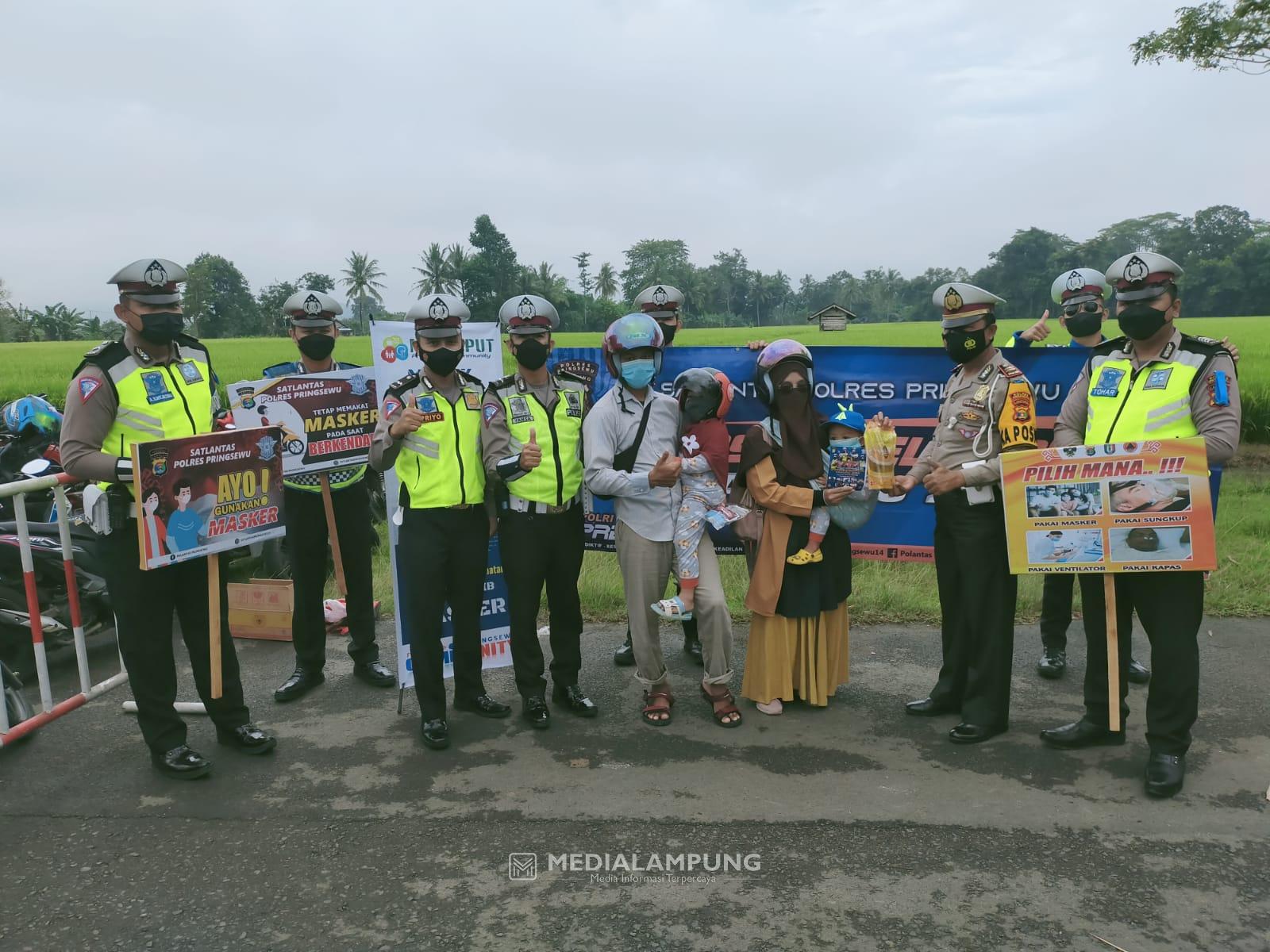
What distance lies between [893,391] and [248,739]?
164 inches

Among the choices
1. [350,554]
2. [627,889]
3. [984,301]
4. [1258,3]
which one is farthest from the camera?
[1258,3]

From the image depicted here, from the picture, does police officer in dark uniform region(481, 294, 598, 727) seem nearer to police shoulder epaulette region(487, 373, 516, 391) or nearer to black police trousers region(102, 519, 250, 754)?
police shoulder epaulette region(487, 373, 516, 391)

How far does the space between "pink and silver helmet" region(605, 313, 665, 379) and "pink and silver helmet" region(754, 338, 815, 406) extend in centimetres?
55

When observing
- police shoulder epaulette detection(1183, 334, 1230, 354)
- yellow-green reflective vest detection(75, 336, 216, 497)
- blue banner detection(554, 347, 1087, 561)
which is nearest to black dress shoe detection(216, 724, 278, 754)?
yellow-green reflective vest detection(75, 336, 216, 497)

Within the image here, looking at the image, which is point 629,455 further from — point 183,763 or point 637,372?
point 183,763

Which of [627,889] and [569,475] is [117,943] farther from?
[569,475]

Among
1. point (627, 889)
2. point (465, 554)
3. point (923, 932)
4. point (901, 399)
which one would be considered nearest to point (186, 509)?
point (465, 554)

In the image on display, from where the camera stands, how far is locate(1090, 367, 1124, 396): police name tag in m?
3.83

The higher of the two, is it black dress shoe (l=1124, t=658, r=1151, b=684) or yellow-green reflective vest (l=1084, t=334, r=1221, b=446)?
yellow-green reflective vest (l=1084, t=334, r=1221, b=446)

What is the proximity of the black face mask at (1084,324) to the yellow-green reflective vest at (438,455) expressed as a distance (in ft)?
12.0

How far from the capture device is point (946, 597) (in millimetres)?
4445

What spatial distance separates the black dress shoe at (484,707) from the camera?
4551 millimetres

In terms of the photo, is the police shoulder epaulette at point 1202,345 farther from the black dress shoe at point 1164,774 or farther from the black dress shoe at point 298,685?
the black dress shoe at point 298,685

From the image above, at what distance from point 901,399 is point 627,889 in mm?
3592
